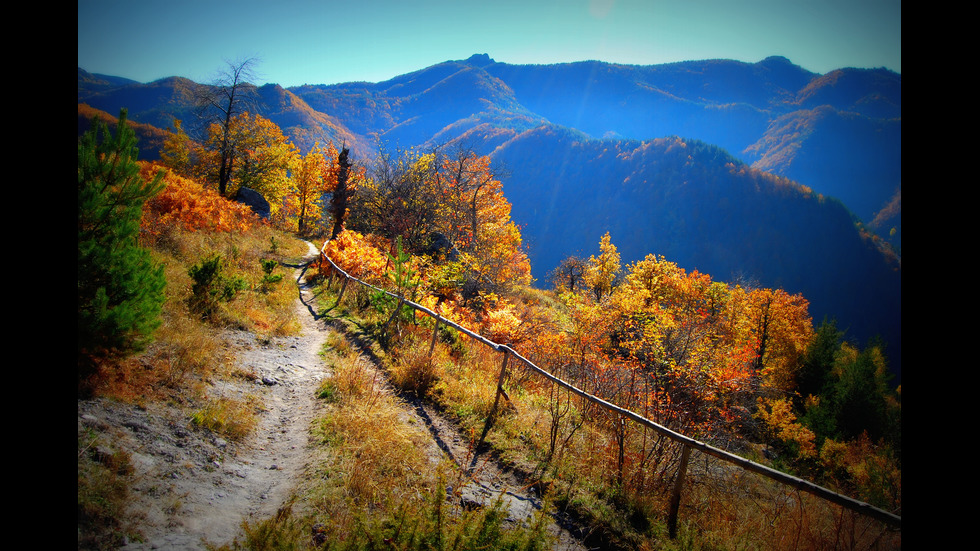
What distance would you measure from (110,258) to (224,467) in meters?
2.43

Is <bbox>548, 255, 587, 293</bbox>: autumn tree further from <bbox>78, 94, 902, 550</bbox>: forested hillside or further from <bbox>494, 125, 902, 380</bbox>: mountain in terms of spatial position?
<bbox>494, 125, 902, 380</bbox>: mountain

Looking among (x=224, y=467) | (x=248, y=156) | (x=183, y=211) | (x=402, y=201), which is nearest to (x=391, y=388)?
(x=224, y=467)

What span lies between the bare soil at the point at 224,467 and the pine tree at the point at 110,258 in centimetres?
62

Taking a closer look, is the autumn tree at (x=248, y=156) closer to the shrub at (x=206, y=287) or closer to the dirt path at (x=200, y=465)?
the shrub at (x=206, y=287)

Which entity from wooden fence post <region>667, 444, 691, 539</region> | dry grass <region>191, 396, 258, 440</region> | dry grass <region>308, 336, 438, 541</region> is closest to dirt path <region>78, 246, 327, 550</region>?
dry grass <region>191, 396, 258, 440</region>

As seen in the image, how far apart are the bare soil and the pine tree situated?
62cm

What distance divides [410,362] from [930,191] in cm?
654

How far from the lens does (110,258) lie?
3.54m

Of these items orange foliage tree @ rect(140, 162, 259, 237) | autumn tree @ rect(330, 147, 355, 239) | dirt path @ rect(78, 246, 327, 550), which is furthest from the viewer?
autumn tree @ rect(330, 147, 355, 239)

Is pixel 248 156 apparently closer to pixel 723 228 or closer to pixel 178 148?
pixel 178 148

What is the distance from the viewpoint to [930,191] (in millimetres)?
2252

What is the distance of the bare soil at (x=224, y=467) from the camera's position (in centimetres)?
279

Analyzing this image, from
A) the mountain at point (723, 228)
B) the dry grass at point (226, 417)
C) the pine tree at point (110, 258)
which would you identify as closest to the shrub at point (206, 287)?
the dry grass at point (226, 417)

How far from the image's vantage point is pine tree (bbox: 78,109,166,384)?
3.47 m
